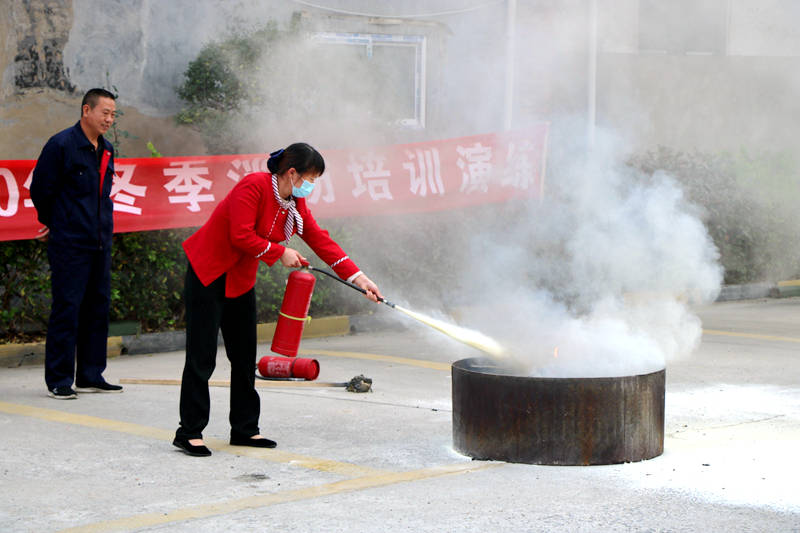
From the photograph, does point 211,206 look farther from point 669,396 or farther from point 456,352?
point 669,396

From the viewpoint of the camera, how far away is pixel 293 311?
505 cm

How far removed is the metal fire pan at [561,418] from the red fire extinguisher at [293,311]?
0.97 m

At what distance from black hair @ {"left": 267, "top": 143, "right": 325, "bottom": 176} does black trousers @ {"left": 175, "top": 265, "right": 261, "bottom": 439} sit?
559 millimetres

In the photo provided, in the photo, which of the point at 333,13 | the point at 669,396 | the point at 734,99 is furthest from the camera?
the point at 734,99

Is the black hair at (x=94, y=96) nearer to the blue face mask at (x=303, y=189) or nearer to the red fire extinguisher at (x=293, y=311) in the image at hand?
the red fire extinguisher at (x=293, y=311)

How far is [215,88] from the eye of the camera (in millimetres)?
10203

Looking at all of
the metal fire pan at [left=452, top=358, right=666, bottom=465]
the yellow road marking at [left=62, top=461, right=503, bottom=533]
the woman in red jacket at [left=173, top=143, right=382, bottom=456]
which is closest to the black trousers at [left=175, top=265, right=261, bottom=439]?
the woman in red jacket at [left=173, top=143, right=382, bottom=456]

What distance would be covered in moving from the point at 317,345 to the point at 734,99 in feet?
24.1

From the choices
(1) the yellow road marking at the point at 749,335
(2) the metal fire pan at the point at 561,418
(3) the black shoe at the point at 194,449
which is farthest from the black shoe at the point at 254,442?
(1) the yellow road marking at the point at 749,335

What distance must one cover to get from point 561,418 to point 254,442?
1356mm

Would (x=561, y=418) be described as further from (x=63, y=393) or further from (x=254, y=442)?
(x=63, y=393)

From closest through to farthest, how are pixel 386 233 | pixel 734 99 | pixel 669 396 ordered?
pixel 669 396, pixel 386 233, pixel 734 99

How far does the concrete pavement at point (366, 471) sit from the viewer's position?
11.9ft

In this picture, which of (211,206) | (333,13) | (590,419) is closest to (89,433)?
(590,419)
